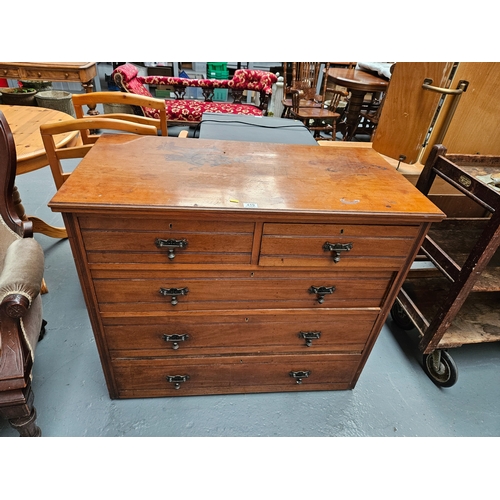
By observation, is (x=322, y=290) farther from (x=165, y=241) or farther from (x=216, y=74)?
(x=216, y=74)

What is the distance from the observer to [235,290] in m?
1.21

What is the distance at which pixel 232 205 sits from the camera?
99 cm

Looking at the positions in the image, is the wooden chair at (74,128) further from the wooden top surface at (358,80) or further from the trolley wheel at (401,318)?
the wooden top surface at (358,80)

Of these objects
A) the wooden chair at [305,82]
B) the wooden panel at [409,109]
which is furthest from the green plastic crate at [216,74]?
the wooden panel at [409,109]

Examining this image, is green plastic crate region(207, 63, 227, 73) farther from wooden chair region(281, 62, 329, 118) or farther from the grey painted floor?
the grey painted floor

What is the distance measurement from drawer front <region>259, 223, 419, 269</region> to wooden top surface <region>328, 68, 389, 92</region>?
3.25m

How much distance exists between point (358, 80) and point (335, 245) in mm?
3509

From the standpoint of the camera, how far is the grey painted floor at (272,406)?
1451 millimetres

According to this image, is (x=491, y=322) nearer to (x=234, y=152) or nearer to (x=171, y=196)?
(x=234, y=152)

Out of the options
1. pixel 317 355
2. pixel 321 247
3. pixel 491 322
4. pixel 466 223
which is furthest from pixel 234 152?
pixel 491 322

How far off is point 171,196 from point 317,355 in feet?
3.17

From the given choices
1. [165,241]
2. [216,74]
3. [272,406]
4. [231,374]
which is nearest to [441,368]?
[272,406]

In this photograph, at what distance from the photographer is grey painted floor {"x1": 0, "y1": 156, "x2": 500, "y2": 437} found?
1451 millimetres

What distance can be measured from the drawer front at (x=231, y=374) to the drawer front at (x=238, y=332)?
58mm
